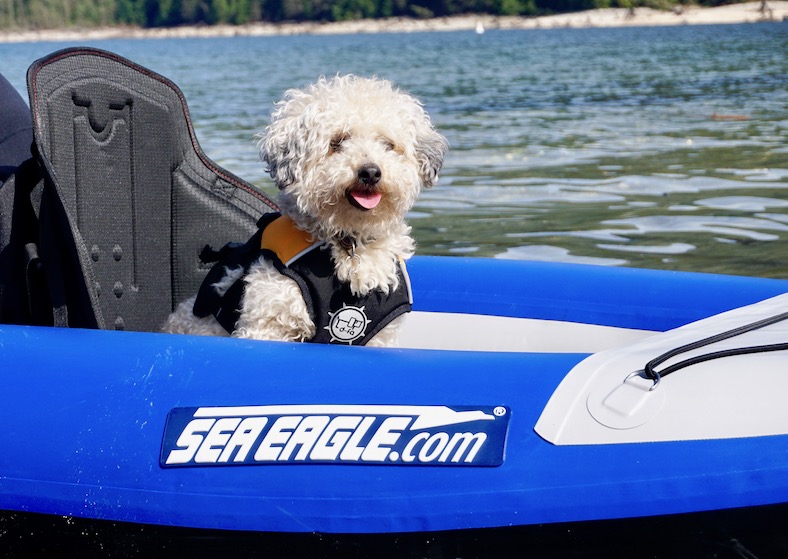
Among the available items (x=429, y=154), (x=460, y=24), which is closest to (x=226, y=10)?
(x=460, y=24)

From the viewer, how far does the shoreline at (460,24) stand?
71688 mm

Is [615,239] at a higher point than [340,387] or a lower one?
lower

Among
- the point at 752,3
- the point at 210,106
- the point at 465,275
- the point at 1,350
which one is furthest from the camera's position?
the point at 752,3

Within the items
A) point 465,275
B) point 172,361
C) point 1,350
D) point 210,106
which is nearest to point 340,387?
point 172,361

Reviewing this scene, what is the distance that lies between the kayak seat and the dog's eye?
0.71m

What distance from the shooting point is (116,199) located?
363 cm

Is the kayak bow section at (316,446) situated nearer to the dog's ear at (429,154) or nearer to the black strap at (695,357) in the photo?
the black strap at (695,357)

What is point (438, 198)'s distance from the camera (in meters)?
9.15

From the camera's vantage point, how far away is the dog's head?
312 centimetres

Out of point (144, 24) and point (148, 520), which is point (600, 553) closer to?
point (148, 520)

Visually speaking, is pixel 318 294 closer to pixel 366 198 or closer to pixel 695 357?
pixel 366 198

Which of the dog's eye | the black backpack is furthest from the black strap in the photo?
the black backpack

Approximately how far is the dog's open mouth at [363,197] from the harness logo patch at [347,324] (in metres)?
0.30

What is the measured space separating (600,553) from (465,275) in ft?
5.58
